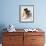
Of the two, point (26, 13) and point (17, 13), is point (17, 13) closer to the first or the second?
point (17, 13)

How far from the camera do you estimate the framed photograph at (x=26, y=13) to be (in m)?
4.11

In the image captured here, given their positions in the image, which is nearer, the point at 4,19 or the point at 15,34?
the point at 15,34

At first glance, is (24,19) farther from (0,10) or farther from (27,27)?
(0,10)

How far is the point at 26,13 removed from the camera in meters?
4.14

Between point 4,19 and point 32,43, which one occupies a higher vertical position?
point 4,19

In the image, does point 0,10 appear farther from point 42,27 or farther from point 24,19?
point 42,27

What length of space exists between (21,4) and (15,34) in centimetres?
100

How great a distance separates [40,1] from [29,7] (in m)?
0.39

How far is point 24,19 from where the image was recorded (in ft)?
13.5

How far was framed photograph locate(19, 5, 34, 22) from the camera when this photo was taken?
162 inches

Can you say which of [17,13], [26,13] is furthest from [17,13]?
[26,13]

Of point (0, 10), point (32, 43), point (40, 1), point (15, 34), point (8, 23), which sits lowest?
point (32, 43)

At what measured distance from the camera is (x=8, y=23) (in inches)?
163

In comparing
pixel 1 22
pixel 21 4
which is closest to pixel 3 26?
pixel 1 22
